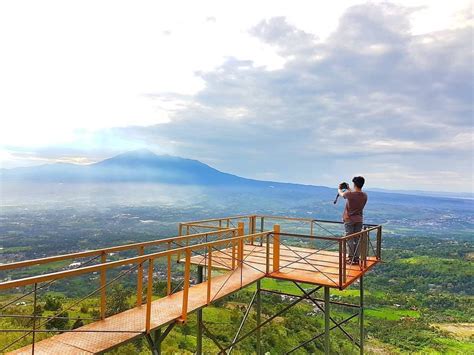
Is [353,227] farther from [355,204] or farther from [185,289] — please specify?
[185,289]

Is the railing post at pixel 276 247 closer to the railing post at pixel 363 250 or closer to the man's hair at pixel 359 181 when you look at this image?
the railing post at pixel 363 250

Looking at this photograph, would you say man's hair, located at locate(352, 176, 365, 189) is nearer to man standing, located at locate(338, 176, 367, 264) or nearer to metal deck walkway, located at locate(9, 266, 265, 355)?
man standing, located at locate(338, 176, 367, 264)

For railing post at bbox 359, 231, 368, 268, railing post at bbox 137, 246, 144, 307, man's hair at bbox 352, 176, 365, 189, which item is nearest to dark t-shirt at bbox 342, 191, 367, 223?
man's hair at bbox 352, 176, 365, 189

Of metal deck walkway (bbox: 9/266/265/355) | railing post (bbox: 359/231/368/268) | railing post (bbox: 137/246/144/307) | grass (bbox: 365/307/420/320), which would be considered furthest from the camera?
grass (bbox: 365/307/420/320)

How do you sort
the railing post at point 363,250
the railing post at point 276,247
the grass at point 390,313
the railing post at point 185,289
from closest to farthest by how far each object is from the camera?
the railing post at point 185,289 < the railing post at point 276,247 < the railing post at point 363,250 < the grass at point 390,313

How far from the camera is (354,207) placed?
31.6 feet

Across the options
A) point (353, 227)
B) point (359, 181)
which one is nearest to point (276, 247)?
point (353, 227)

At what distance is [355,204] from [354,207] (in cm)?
9

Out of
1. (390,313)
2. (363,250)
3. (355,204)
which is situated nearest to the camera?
(363,250)

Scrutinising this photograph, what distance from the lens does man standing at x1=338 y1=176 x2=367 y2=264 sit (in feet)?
31.2

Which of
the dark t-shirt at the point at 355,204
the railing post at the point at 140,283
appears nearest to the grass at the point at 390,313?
the dark t-shirt at the point at 355,204

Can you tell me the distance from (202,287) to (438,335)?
67067 millimetres

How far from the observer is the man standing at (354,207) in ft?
31.2

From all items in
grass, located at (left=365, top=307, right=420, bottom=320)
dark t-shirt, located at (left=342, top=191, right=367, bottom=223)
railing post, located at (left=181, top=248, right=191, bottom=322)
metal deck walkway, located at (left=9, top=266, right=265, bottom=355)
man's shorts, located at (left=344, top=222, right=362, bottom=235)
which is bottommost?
grass, located at (left=365, top=307, right=420, bottom=320)
